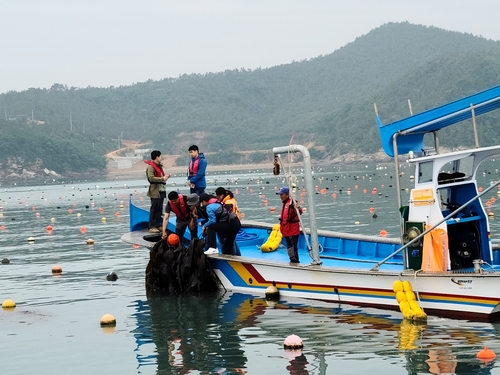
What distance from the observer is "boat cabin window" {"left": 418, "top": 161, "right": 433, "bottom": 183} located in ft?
45.5

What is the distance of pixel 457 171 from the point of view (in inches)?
556

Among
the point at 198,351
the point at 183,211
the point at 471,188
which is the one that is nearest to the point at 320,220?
the point at 183,211

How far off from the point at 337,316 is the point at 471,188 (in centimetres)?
304

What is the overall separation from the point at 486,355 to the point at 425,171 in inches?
154

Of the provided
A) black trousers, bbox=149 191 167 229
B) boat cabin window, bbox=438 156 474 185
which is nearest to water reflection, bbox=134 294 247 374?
black trousers, bbox=149 191 167 229

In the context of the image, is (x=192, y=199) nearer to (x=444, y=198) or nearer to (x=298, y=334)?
(x=298, y=334)

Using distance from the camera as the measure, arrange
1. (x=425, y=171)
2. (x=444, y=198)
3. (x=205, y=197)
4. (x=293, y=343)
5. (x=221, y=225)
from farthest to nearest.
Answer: (x=205, y=197), (x=221, y=225), (x=444, y=198), (x=425, y=171), (x=293, y=343)

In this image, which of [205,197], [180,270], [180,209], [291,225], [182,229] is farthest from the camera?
[182,229]

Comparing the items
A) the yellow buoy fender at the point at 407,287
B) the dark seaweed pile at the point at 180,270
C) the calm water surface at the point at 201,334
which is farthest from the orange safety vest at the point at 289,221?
the yellow buoy fender at the point at 407,287

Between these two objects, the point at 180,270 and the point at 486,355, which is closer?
the point at 486,355

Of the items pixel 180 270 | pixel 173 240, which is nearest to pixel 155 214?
pixel 173 240

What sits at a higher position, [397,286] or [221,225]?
[221,225]

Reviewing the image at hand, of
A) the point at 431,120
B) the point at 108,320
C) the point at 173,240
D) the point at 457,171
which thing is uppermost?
the point at 431,120

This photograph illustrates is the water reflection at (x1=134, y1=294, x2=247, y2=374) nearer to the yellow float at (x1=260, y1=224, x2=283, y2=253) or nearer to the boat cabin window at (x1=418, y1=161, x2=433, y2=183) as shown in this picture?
the yellow float at (x1=260, y1=224, x2=283, y2=253)
